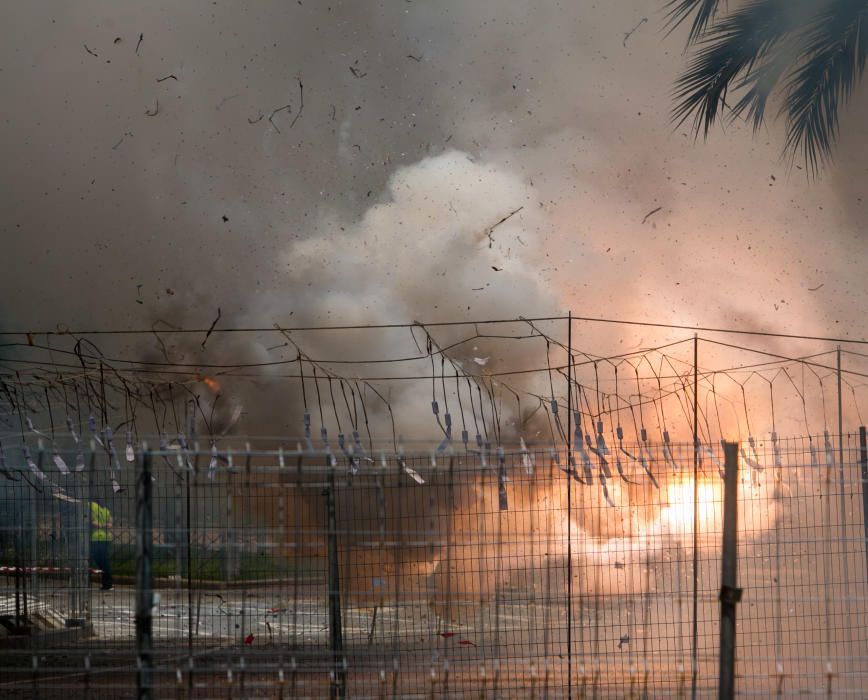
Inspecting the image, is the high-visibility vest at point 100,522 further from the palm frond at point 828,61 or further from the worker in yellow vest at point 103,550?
the palm frond at point 828,61

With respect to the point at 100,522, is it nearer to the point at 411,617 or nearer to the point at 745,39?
the point at 411,617

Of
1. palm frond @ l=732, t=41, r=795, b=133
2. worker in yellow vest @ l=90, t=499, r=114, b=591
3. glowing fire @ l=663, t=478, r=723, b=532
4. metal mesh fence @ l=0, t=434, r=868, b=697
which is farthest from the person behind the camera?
palm frond @ l=732, t=41, r=795, b=133

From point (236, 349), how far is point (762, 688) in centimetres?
1006

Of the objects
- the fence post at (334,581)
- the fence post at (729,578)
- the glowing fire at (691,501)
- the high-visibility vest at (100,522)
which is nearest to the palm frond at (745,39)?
the glowing fire at (691,501)

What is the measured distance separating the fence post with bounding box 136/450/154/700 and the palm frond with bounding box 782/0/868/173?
28.0 ft

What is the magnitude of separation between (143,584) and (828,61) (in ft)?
30.2

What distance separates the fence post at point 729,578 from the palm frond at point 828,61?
7.25 m

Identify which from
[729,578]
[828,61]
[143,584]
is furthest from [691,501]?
[143,584]

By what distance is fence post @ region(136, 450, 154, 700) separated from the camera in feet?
15.2

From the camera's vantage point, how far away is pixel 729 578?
4.55m

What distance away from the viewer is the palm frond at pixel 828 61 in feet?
34.4

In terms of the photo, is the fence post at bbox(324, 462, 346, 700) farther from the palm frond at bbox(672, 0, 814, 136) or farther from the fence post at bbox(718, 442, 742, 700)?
the palm frond at bbox(672, 0, 814, 136)

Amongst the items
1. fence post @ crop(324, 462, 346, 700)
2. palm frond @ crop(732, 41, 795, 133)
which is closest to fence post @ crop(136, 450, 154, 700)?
fence post @ crop(324, 462, 346, 700)

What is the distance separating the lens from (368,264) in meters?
15.5
